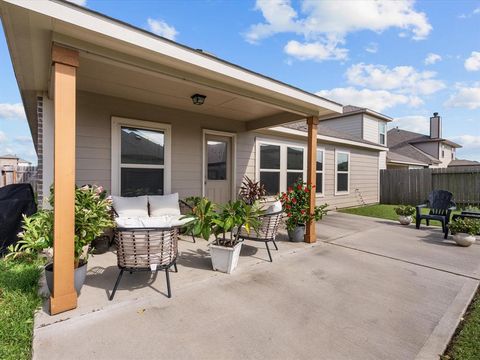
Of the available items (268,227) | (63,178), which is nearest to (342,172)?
(268,227)

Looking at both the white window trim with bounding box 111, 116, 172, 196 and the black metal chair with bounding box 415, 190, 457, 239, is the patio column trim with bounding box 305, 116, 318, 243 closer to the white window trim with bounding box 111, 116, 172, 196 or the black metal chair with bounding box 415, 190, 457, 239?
the white window trim with bounding box 111, 116, 172, 196

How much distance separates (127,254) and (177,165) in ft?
9.95

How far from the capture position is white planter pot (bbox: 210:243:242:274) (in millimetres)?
3205

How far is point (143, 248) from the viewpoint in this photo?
254 centimetres

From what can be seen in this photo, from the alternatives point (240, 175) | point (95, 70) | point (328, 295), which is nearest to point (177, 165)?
→ point (240, 175)

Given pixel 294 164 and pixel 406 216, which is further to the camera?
pixel 294 164

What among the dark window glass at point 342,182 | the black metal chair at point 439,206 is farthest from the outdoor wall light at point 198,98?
the dark window glass at point 342,182

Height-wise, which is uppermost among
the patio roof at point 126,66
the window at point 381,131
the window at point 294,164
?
the window at point 381,131

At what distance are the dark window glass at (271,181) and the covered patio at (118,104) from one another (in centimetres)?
55

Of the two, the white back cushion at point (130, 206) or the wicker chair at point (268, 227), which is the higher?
the white back cushion at point (130, 206)

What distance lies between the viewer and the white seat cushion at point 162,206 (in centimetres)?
455

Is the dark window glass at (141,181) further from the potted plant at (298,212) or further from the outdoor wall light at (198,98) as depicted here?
the potted plant at (298,212)

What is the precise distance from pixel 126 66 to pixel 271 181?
5.15 metres

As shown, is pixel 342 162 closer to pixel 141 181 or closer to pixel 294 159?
pixel 294 159
